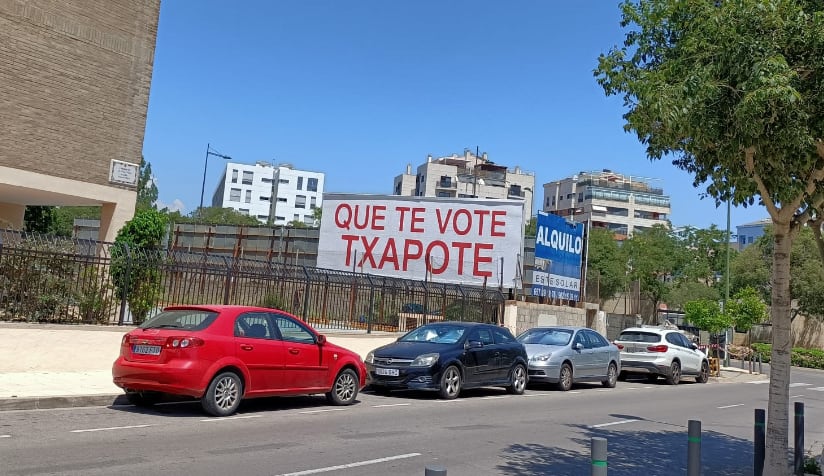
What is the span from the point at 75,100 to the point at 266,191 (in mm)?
108881

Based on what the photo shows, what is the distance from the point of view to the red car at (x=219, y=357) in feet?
33.8

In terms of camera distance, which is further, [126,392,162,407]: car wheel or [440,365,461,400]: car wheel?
[440,365,461,400]: car wheel

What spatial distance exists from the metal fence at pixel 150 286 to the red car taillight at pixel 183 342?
4.88 metres

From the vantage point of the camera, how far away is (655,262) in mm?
60281

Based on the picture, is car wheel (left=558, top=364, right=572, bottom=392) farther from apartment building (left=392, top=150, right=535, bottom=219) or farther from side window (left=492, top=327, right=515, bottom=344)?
apartment building (left=392, top=150, right=535, bottom=219)

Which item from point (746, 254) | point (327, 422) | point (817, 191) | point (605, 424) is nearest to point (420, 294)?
point (605, 424)

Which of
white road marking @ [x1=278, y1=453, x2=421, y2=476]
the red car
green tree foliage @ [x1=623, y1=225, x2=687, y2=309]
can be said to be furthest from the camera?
green tree foliage @ [x1=623, y1=225, x2=687, y2=309]

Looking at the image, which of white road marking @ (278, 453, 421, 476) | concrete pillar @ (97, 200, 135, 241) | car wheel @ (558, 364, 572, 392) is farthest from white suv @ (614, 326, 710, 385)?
white road marking @ (278, 453, 421, 476)

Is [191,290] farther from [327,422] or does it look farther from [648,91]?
[648,91]

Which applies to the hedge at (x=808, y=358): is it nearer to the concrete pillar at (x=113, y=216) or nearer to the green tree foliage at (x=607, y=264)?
the green tree foliage at (x=607, y=264)

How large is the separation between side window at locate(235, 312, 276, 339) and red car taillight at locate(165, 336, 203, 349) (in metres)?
0.75

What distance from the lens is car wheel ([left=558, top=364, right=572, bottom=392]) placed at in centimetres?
1892

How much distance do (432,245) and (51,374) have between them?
65.8ft

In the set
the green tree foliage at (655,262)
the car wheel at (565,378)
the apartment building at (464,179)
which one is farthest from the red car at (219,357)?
the apartment building at (464,179)
